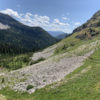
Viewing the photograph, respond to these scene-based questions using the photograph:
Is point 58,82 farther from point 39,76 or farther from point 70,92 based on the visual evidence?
point 39,76

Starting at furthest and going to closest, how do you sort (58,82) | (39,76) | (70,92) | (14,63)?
1. (14,63)
2. (39,76)
3. (58,82)
4. (70,92)

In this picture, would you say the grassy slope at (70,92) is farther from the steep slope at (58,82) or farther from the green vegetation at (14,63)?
the green vegetation at (14,63)

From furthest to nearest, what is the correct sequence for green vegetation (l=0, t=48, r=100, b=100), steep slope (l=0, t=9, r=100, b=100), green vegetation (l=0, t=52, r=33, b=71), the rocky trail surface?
green vegetation (l=0, t=52, r=33, b=71) < the rocky trail surface < steep slope (l=0, t=9, r=100, b=100) < green vegetation (l=0, t=48, r=100, b=100)

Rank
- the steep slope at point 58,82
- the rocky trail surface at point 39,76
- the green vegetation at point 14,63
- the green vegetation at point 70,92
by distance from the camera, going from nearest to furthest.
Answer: the green vegetation at point 70,92, the steep slope at point 58,82, the rocky trail surface at point 39,76, the green vegetation at point 14,63

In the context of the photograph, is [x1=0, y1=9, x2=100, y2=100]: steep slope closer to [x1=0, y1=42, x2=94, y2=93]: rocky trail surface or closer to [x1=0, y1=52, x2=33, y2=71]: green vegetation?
[x1=0, y1=42, x2=94, y2=93]: rocky trail surface

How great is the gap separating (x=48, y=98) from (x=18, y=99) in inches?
255

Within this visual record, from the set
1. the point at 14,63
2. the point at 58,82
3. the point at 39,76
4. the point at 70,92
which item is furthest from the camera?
the point at 14,63

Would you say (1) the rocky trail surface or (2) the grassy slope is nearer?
(2) the grassy slope

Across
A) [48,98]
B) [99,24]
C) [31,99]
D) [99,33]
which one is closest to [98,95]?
[48,98]

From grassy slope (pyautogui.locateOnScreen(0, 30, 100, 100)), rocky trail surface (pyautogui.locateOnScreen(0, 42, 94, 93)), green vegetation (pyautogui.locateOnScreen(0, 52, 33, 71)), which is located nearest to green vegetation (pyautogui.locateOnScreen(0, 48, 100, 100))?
grassy slope (pyautogui.locateOnScreen(0, 30, 100, 100))

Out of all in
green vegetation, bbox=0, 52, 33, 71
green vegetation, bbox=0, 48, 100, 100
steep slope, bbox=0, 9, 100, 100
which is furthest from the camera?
green vegetation, bbox=0, 52, 33, 71

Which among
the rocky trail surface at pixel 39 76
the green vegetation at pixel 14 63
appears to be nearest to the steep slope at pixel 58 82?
the rocky trail surface at pixel 39 76

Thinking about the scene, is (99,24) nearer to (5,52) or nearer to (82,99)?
(82,99)

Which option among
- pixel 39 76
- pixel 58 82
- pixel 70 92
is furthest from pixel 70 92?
pixel 39 76
